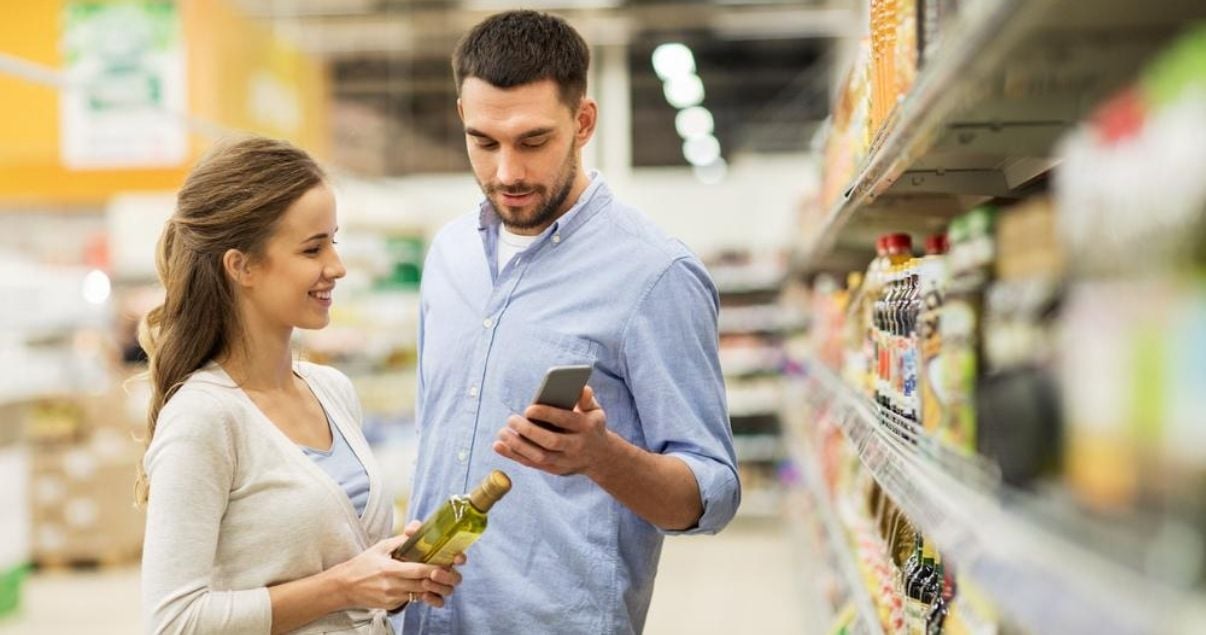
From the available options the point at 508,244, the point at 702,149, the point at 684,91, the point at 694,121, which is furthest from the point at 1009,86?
the point at 702,149

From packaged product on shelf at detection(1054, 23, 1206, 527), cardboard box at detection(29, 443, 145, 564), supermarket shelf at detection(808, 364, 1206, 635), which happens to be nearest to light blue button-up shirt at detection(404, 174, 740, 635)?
supermarket shelf at detection(808, 364, 1206, 635)

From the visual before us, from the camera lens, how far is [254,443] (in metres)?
1.95

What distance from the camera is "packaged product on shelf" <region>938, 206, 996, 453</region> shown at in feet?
4.64

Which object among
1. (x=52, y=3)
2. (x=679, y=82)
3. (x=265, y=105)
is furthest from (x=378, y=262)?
(x=679, y=82)

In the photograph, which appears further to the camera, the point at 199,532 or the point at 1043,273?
the point at 199,532

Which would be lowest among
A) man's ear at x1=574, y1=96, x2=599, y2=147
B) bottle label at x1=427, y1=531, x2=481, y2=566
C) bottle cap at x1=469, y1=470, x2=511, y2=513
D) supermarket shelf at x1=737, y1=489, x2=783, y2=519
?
supermarket shelf at x1=737, y1=489, x2=783, y2=519

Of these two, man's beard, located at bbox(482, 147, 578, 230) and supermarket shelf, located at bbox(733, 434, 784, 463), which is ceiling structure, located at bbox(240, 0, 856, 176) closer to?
supermarket shelf, located at bbox(733, 434, 784, 463)

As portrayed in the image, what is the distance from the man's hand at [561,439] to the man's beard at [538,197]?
0.49 meters

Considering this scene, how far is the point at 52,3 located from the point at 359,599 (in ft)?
23.5

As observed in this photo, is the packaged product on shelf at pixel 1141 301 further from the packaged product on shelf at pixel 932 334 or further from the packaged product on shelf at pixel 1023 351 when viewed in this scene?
the packaged product on shelf at pixel 932 334

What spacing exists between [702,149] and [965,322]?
44.6ft

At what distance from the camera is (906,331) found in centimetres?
217

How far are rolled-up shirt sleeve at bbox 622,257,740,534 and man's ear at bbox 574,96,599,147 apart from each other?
300 mm

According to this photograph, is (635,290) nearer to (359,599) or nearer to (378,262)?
(359,599)
